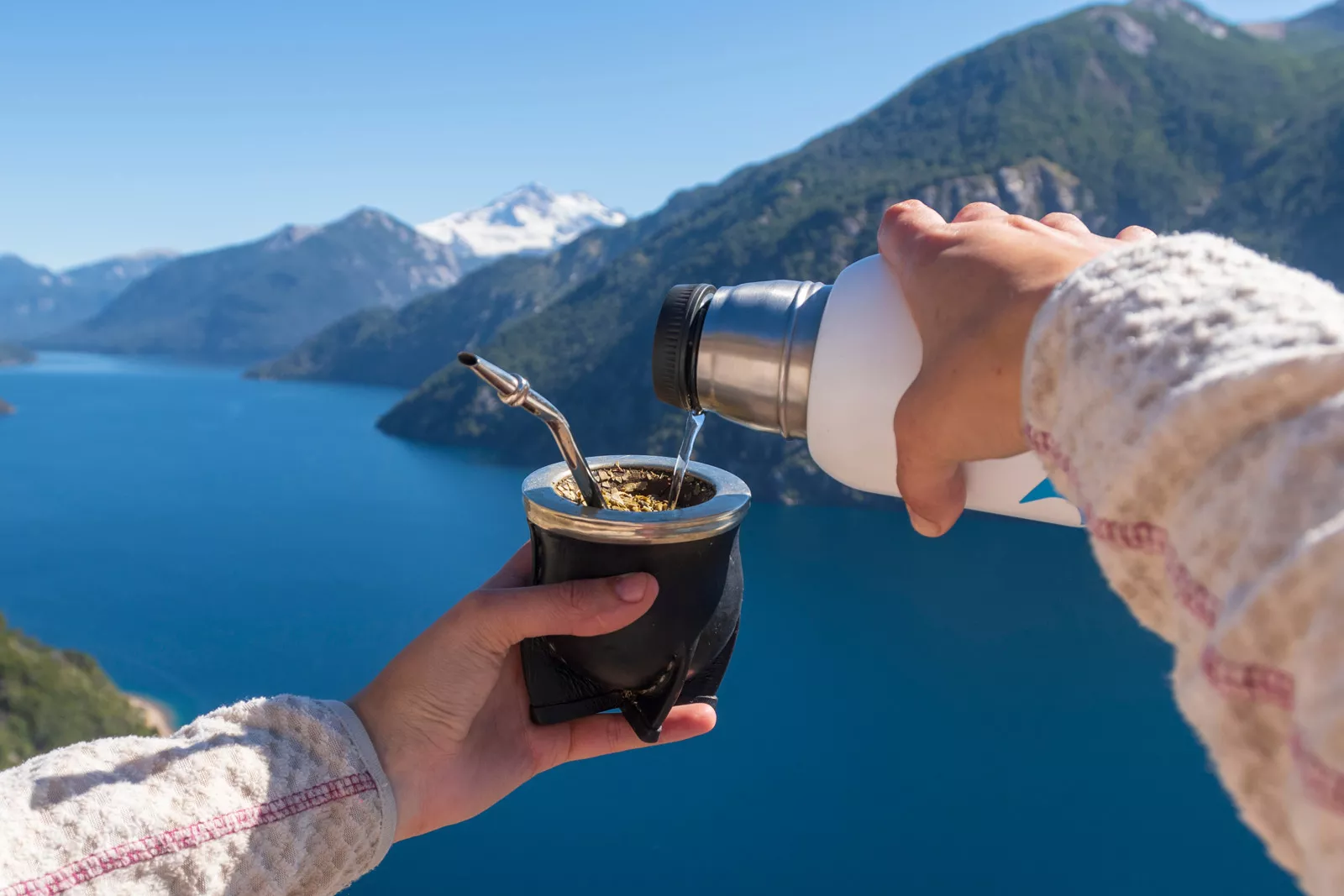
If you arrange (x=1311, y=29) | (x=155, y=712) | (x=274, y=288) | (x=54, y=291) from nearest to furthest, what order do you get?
(x=155, y=712)
(x=1311, y=29)
(x=274, y=288)
(x=54, y=291)

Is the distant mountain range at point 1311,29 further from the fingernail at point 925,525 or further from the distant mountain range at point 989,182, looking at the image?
the fingernail at point 925,525

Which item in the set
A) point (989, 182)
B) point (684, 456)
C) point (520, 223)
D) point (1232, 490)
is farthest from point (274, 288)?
point (1232, 490)

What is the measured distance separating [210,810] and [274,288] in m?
84.9

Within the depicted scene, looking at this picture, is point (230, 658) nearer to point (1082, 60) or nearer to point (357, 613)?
point (357, 613)

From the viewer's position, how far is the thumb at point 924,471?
Answer: 0.57 m

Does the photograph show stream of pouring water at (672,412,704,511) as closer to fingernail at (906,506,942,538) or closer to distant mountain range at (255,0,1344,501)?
fingernail at (906,506,942,538)

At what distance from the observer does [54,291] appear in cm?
9750

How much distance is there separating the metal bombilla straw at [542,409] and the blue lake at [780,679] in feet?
31.4

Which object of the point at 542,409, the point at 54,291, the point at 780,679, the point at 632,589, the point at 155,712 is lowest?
the point at 780,679

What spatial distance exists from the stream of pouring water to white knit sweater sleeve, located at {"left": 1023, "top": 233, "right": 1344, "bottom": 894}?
0.45 meters

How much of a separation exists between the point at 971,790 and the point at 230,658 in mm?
14867

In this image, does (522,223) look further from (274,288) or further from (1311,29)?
(1311,29)

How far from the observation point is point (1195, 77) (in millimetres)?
39719

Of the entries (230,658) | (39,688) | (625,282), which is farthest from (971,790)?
(625,282)
